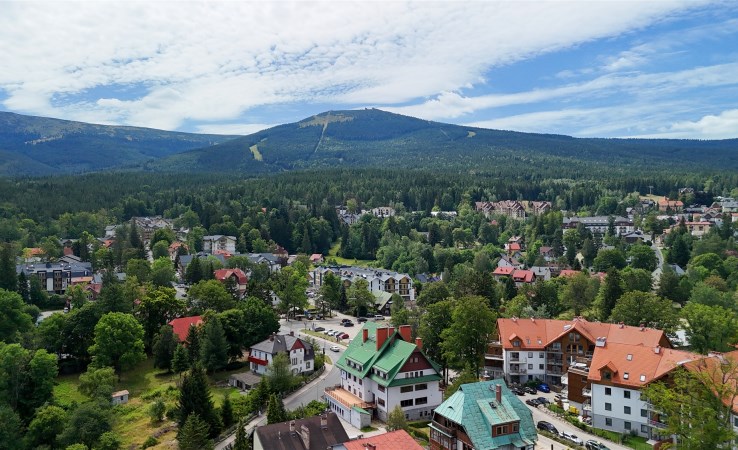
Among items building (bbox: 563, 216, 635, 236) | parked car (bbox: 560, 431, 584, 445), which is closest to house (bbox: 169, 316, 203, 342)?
parked car (bbox: 560, 431, 584, 445)

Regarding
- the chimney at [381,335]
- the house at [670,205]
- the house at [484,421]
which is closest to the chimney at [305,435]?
the house at [484,421]

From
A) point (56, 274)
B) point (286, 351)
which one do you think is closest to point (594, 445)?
point (286, 351)

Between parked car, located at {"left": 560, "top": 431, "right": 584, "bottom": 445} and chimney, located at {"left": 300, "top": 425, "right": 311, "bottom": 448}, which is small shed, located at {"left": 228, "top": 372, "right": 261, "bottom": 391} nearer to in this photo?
chimney, located at {"left": 300, "top": 425, "right": 311, "bottom": 448}

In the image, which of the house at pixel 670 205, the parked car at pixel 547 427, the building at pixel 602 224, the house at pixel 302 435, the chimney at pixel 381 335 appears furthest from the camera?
the house at pixel 670 205

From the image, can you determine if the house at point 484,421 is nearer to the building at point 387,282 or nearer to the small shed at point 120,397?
the small shed at point 120,397

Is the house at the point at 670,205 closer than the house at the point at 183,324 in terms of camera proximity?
No

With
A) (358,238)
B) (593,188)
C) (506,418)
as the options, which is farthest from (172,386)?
(593,188)

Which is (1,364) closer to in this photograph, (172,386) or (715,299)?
(172,386)
